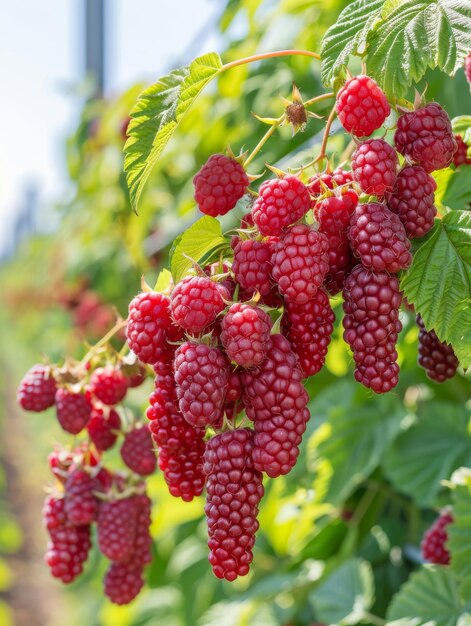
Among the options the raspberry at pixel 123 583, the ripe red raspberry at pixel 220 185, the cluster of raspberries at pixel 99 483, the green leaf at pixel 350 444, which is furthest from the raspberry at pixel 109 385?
the green leaf at pixel 350 444

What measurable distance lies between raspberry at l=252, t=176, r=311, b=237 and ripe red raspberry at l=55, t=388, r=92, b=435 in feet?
1.84

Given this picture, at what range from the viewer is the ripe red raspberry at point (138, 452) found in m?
1.45

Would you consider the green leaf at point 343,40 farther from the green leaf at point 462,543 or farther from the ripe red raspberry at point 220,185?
the green leaf at point 462,543

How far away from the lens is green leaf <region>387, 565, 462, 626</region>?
4.87ft

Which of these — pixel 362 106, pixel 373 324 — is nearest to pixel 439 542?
pixel 373 324

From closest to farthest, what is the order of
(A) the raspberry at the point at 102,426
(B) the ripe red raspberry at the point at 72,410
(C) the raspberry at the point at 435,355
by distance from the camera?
1. (C) the raspberry at the point at 435,355
2. (B) the ripe red raspberry at the point at 72,410
3. (A) the raspberry at the point at 102,426

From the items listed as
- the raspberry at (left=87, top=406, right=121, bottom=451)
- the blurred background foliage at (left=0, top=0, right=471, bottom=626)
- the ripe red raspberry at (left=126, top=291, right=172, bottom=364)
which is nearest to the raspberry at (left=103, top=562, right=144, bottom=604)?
the raspberry at (left=87, top=406, right=121, bottom=451)

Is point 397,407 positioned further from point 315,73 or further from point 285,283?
point 285,283

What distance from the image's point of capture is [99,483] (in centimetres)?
151

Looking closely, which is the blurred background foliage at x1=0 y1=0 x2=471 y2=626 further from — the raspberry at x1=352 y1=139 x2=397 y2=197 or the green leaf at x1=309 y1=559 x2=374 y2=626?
the raspberry at x1=352 y1=139 x2=397 y2=197

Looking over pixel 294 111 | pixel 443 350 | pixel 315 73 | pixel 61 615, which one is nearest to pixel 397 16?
pixel 294 111

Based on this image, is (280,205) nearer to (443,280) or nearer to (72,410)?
(443,280)

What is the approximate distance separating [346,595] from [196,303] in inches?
46.9

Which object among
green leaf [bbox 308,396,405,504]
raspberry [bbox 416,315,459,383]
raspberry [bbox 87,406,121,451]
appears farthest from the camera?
green leaf [bbox 308,396,405,504]
